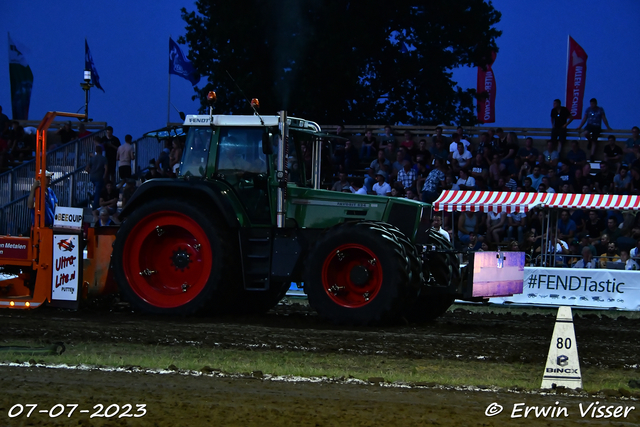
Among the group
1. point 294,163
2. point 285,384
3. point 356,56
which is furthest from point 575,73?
point 285,384

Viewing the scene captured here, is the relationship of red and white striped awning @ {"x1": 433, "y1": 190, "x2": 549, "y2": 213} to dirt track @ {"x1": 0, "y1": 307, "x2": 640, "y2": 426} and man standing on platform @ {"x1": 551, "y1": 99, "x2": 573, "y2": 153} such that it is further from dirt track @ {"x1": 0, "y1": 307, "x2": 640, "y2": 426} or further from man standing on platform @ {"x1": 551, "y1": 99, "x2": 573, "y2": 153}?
dirt track @ {"x1": 0, "y1": 307, "x2": 640, "y2": 426}

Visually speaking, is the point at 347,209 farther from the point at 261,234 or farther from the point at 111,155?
the point at 111,155

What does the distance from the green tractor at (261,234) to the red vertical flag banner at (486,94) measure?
852 inches

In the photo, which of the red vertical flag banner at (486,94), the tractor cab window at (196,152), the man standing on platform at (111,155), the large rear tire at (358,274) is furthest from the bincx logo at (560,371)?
the red vertical flag banner at (486,94)

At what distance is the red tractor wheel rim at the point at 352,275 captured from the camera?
10125mm

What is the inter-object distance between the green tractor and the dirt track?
417mm

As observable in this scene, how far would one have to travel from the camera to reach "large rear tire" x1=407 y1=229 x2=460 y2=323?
10648mm

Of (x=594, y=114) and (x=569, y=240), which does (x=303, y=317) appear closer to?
(x=569, y=240)

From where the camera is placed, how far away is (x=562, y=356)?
6418mm

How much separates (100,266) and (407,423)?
733 cm

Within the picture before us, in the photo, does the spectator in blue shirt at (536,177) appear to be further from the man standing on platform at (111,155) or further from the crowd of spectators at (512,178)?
the man standing on platform at (111,155)

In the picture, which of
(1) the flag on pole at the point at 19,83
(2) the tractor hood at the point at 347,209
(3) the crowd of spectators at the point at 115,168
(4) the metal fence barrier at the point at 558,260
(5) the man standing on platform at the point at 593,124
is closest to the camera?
(2) the tractor hood at the point at 347,209

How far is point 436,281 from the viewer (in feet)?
35.2

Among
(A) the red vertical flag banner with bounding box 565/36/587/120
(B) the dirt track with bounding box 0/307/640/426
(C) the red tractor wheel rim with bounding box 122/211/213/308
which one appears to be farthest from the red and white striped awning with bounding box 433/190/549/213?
(A) the red vertical flag banner with bounding box 565/36/587/120
